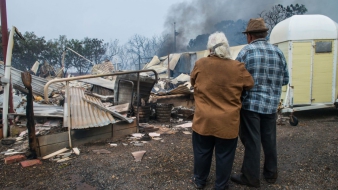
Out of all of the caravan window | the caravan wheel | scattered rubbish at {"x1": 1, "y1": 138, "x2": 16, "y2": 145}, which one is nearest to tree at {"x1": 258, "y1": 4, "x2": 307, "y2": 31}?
the caravan window

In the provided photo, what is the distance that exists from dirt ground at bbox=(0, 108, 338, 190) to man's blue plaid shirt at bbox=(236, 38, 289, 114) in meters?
0.90

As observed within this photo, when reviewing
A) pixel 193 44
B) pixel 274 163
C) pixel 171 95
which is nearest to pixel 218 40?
pixel 274 163

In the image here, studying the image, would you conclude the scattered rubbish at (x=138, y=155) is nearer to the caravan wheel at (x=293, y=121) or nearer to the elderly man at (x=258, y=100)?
the elderly man at (x=258, y=100)

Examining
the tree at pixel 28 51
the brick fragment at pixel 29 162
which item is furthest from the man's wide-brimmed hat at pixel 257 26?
the tree at pixel 28 51

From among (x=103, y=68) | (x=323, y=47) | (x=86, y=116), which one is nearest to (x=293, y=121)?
(x=323, y=47)

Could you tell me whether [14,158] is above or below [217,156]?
below

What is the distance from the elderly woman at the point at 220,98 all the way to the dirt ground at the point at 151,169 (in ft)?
1.67

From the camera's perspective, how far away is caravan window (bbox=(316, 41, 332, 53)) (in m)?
6.13

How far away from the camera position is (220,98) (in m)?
2.14

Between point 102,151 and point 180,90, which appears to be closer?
point 102,151

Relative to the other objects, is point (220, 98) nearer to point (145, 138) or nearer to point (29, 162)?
point (145, 138)

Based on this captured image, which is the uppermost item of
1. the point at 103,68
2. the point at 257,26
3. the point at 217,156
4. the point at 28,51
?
the point at 28,51

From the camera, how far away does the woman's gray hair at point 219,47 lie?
2.20m

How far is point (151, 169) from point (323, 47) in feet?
19.2
